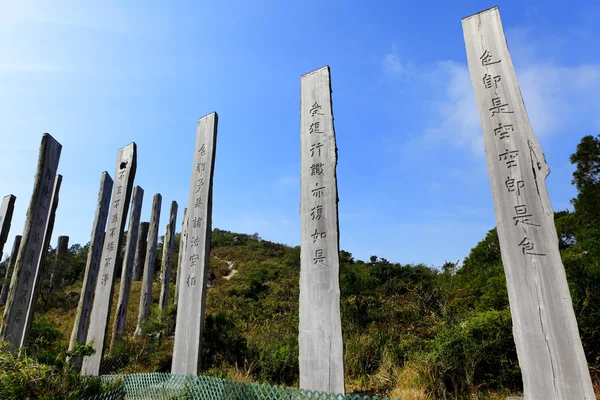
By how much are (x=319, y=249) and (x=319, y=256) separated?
89mm

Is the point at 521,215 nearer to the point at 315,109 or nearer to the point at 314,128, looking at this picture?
the point at 314,128

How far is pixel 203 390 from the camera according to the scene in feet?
15.9

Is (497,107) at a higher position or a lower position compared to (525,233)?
higher

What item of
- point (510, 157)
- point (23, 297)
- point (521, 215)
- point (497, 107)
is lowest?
point (23, 297)

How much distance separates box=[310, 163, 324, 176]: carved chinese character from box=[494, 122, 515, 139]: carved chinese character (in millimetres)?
2147

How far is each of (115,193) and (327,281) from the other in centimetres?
558

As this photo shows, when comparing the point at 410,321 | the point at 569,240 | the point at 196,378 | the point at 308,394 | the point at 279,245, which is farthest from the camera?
the point at 279,245

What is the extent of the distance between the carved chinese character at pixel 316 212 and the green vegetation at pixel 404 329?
263 centimetres

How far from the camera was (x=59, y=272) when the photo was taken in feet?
68.3

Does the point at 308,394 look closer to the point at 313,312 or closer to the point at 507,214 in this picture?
the point at 313,312

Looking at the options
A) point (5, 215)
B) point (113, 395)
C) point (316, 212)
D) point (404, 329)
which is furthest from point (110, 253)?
point (5, 215)

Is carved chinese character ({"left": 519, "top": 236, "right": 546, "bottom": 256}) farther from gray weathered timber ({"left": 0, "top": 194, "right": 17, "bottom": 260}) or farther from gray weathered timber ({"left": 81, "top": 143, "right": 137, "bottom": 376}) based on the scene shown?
gray weathered timber ({"left": 0, "top": 194, "right": 17, "bottom": 260})

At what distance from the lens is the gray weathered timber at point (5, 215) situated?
1241 cm

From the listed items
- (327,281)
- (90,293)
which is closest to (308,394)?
(327,281)
